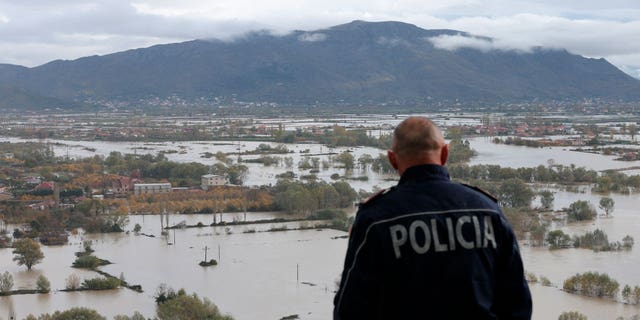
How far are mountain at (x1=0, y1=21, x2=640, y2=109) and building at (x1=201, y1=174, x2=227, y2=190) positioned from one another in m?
34.4

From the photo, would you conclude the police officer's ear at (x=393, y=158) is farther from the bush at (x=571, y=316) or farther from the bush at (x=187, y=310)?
the bush at (x=571, y=316)

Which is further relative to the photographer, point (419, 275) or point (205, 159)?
point (205, 159)

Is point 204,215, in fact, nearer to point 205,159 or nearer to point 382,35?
point 205,159

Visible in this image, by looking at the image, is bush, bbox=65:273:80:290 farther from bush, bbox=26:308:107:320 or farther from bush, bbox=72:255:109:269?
bush, bbox=26:308:107:320

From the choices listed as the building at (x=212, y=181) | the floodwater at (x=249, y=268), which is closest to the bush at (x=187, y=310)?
the floodwater at (x=249, y=268)

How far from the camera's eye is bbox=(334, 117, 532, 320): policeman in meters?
0.96

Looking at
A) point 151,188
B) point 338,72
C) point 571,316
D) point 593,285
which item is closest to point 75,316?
point 571,316

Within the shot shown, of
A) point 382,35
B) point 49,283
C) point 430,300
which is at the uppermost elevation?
point 382,35

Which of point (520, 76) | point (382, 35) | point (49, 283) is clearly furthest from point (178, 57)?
point (49, 283)

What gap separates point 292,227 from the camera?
9.81 meters

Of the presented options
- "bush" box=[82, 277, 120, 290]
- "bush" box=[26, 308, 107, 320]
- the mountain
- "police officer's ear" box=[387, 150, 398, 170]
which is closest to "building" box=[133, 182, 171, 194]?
"bush" box=[82, 277, 120, 290]

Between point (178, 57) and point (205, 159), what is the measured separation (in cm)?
4840

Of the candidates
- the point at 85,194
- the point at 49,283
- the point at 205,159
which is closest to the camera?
the point at 49,283

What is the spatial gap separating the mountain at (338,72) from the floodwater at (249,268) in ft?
126
